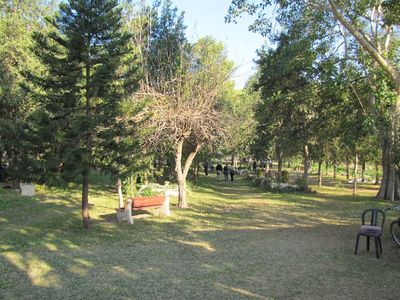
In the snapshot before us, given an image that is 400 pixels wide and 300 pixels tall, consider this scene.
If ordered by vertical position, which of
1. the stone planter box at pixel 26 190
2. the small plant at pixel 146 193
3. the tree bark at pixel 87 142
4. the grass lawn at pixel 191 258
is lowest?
the grass lawn at pixel 191 258

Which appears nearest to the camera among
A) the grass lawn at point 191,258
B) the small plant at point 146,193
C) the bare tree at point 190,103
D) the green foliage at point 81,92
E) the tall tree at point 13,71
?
the grass lawn at point 191,258

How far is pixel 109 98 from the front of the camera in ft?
32.8

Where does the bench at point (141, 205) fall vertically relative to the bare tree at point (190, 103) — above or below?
below

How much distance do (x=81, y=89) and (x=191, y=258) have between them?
17.7ft

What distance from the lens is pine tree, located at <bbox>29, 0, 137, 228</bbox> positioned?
952 cm

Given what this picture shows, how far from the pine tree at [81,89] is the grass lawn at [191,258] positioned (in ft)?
6.12

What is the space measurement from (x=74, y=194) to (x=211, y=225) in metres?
9.38

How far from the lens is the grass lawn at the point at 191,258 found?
18.8ft

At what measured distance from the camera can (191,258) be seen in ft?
24.7

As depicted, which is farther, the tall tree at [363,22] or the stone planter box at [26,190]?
the stone planter box at [26,190]

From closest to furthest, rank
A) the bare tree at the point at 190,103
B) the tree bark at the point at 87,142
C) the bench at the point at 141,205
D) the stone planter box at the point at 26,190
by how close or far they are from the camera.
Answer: the tree bark at the point at 87,142, the bench at the point at 141,205, the bare tree at the point at 190,103, the stone planter box at the point at 26,190

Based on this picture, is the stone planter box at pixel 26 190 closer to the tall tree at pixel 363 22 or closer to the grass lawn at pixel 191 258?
the grass lawn at pixel 191 258

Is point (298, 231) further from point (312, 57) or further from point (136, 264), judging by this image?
point (312, 57)

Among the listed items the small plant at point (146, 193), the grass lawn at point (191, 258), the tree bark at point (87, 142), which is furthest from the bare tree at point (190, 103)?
the tree bark at point (87, 142)
